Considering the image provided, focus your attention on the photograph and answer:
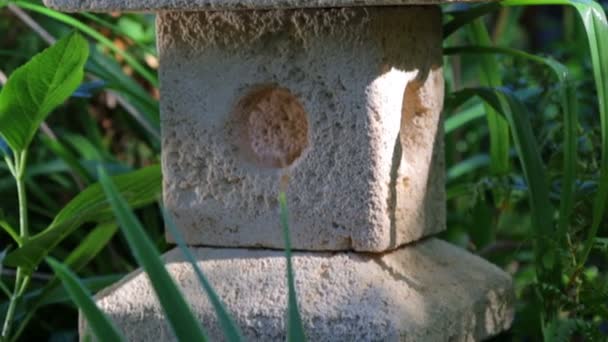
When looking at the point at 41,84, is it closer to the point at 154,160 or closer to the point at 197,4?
the point at 197,4

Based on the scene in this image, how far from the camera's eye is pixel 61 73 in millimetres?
1562

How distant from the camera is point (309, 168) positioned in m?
1.53

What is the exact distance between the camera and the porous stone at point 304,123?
1.50 metres

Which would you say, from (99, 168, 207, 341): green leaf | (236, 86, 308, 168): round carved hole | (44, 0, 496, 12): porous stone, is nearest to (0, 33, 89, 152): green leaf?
(44, 0, 496, 12): porous stone

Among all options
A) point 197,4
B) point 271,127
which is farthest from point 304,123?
point 197,4

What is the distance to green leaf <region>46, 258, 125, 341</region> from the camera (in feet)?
3.51

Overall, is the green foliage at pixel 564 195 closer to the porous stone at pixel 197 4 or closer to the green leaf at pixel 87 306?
the porous stone at pixel 197 4

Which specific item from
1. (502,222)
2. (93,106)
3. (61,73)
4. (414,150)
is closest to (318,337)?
(414,150)

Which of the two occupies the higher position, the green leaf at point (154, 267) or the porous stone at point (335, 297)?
the green leaf at point (154, 267)

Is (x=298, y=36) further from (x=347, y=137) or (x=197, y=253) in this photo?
(x=197, y=253)

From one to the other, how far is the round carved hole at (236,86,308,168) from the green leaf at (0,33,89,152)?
23cm

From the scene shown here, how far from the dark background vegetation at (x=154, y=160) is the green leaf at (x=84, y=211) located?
0.17m

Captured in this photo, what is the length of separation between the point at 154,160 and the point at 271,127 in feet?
3.01

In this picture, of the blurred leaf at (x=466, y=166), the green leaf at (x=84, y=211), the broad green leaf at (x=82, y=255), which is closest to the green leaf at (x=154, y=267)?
the green leaf at (x=84, y=211)
